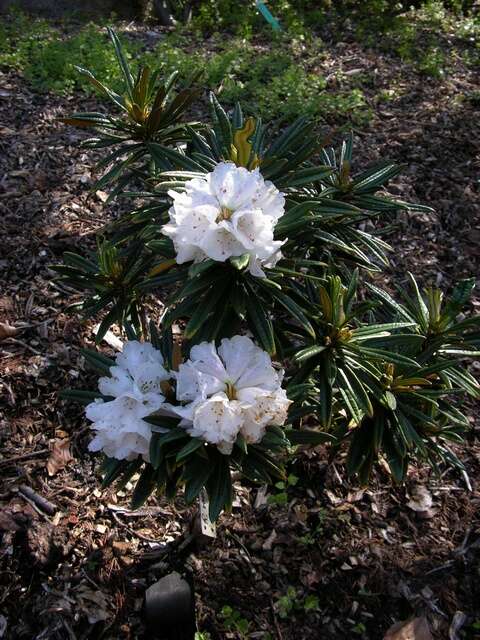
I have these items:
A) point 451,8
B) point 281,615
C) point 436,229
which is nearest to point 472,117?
point 436,229

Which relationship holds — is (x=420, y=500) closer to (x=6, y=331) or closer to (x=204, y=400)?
(x=204, y=400)

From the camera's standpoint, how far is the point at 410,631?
208 cm

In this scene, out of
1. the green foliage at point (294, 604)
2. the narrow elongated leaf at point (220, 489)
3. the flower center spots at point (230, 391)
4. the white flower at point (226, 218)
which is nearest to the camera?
the white flower at point (226, 218)

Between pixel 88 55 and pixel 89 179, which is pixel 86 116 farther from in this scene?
pixel 88 55

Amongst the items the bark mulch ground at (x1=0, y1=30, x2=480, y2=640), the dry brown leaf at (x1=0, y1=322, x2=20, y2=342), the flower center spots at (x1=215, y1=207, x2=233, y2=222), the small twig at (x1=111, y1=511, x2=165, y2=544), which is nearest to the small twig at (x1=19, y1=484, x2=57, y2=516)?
the bark mulch ground at (x1=0, y1=30, x2=480, y2=640)

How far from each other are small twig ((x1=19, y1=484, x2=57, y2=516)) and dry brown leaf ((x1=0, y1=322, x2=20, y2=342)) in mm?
774

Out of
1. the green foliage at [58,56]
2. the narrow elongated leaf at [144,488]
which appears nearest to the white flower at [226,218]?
the narrow elongated leaf at [144,488]

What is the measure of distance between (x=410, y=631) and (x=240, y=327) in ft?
4.09

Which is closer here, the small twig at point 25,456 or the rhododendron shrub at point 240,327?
the rhododendron shrub at point 240,327

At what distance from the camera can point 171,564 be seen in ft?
7.30

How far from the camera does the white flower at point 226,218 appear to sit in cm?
126

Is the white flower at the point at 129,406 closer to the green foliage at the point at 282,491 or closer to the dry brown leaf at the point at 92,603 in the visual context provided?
the dry brown leaf at the point at 92,603

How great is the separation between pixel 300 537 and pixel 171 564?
1.66ft

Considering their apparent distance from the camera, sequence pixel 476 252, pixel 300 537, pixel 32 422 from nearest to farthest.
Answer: pixel 300 537
pixel 32 422
pixel 476 252
